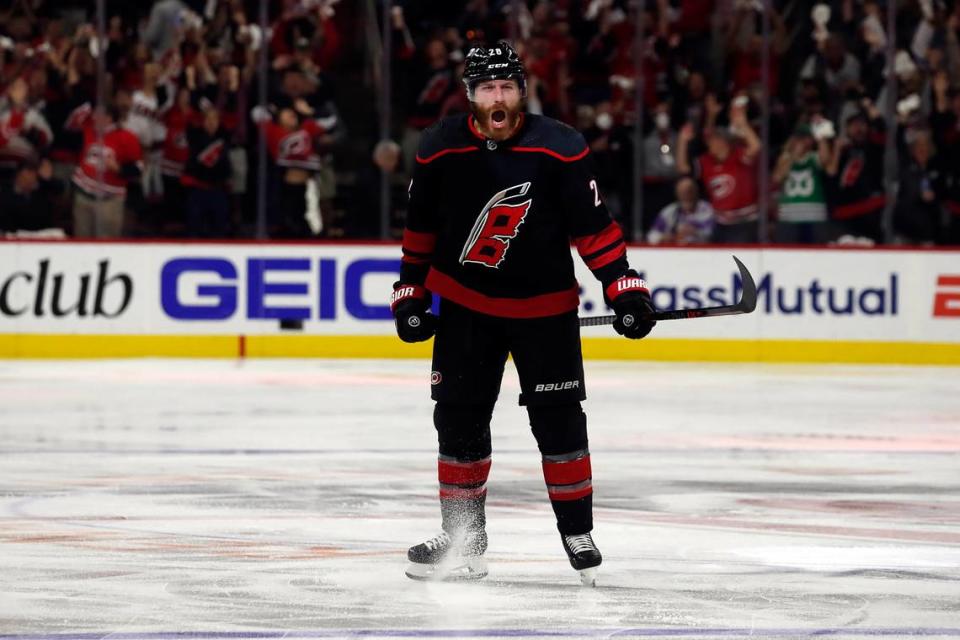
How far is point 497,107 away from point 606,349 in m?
8.77

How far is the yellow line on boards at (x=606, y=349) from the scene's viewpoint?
1371cm

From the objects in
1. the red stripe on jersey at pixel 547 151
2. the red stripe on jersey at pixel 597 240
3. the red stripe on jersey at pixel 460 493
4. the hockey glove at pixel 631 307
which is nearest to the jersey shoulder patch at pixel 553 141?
the red stripe on jersey at pixel 547 151

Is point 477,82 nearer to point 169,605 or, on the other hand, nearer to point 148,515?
point 169,605

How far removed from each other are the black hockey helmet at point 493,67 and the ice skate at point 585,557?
4.11 feet

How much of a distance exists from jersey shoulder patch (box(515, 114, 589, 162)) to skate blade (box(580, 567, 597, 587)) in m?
1.12

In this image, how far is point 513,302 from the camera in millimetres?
5070

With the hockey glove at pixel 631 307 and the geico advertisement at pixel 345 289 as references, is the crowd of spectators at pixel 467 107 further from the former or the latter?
the hockey glove at pixel 631 307

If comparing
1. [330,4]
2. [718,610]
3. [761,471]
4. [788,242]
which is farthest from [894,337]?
[718,610]

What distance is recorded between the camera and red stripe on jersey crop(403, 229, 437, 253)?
17.1ft

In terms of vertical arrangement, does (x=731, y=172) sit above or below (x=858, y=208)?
above

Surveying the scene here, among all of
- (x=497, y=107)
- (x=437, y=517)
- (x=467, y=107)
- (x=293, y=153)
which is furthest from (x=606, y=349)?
(x=497, y=107)

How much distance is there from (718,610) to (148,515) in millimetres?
2423

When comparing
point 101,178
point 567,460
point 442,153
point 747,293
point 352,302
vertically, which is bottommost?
point 352,302

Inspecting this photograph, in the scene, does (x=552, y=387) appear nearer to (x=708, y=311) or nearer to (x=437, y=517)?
(x=708, y=311)
